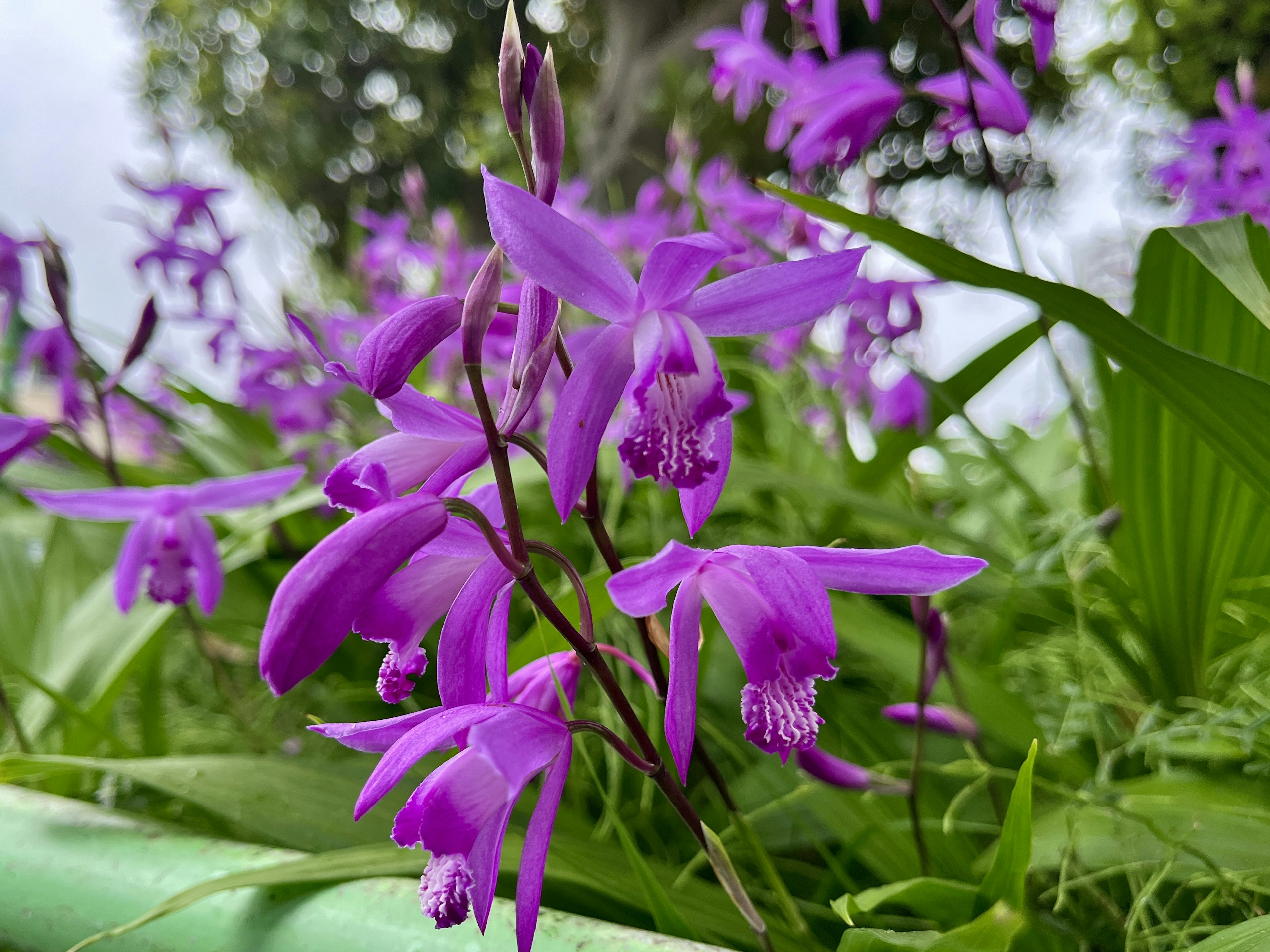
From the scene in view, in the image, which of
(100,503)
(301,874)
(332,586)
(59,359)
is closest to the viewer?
(332,586)

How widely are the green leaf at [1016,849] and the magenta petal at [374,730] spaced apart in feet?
0.66

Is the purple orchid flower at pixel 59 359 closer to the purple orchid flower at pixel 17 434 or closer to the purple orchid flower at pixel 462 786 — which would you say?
the purple orchid flower at pixel 17 434

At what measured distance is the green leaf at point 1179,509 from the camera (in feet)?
1.81

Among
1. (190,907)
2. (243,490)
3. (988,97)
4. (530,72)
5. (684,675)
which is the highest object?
(988,97)

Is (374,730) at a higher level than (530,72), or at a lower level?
lower

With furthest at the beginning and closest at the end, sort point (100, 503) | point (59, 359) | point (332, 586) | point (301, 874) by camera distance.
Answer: point (59, 359) → point (100, 503) → point (301, 874) → point (332, 586)

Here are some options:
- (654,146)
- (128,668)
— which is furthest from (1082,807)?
(654,146)

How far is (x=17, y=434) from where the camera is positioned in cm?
59

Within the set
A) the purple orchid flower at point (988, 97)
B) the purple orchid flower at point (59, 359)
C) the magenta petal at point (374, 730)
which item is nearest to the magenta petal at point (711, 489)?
the magenta petal at point (374, 730)

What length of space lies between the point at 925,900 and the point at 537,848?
208 mm

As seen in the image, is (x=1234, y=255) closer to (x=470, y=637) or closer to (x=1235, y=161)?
(x=470, y=637)

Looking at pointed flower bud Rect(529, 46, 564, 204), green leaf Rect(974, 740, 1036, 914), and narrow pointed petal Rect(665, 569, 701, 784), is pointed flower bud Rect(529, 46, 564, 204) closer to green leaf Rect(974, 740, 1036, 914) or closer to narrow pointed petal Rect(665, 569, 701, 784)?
narrow pointed petal Rect(665, 569, 701, 784)

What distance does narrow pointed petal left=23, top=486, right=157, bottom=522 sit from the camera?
21.7 inches

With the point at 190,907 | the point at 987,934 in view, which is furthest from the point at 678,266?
the point at 190,907
